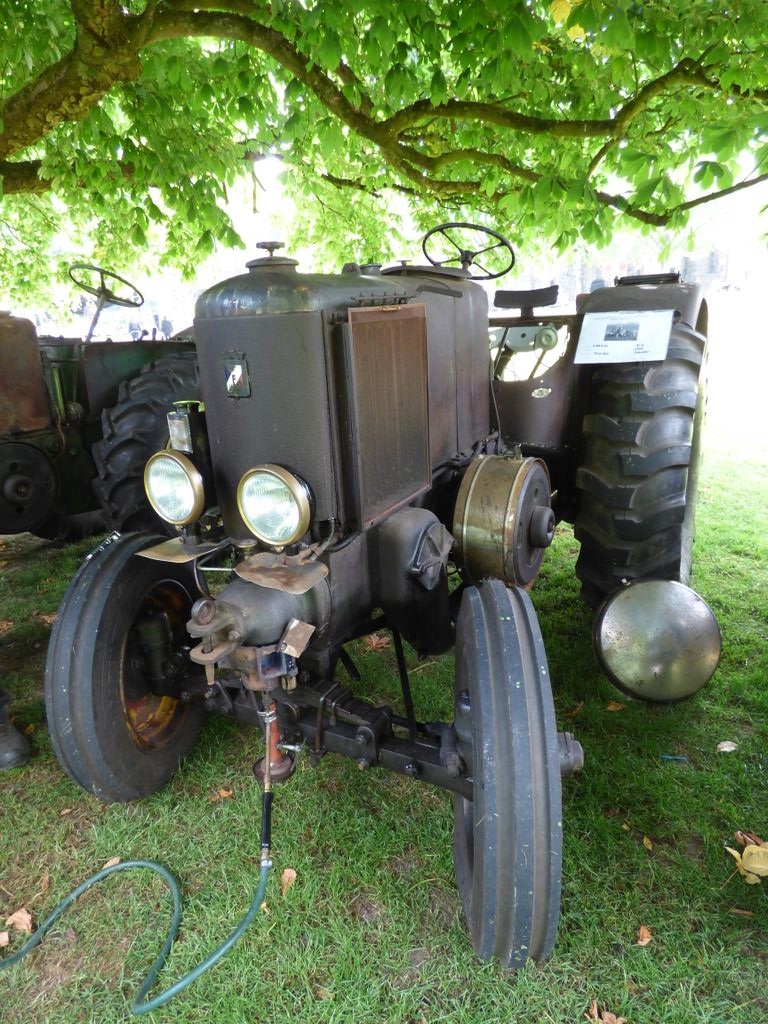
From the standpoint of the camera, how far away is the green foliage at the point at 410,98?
2828mm

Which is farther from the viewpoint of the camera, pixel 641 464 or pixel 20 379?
pixel 20 379

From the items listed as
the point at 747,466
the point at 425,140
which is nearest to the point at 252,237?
the point at 425,140

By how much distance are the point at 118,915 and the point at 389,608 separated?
1.19 metres

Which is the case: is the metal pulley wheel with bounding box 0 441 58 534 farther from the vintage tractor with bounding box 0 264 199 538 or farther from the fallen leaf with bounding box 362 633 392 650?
the fallen leaf with bounding box 362 633 392 650

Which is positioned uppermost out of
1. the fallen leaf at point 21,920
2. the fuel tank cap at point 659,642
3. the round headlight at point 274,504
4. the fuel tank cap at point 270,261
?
the fuel tank cap at point 270,261

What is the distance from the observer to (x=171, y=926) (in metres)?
1.81

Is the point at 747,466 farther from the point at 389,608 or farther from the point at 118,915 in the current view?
the point at 118,915

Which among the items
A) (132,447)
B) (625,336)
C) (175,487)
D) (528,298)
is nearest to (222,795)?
(175,487)

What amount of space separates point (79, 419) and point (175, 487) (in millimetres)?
2638

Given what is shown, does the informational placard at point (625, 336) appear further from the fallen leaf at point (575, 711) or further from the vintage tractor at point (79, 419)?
the vintage tractor at point (79, 419)

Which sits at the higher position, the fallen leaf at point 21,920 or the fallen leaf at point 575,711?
the fallen leaf at point 575,711


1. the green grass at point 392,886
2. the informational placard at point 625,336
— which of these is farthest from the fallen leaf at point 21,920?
the informational placard at point 625,336

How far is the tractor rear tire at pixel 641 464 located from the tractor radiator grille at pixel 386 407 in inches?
38.0

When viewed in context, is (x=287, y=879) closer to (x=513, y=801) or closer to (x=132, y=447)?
(x=513, y=801)
